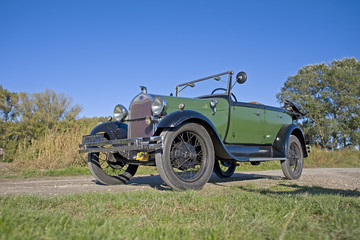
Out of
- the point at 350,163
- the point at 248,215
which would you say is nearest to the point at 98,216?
the point at 248,215

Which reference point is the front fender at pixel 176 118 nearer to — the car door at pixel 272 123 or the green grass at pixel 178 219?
the green grass at pixel 178 219

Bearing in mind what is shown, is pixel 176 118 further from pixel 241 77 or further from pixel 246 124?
pixel 246 124

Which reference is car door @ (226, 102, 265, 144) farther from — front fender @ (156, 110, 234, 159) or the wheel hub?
the wheel hub

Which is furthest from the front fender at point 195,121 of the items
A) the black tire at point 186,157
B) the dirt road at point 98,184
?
the dirt road at point 98,184

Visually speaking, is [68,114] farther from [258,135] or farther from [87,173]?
[258,135]

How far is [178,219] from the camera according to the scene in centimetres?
213

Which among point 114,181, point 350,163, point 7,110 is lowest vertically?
point 350,163

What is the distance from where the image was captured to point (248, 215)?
2223mm

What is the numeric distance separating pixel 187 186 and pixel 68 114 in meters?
33.1

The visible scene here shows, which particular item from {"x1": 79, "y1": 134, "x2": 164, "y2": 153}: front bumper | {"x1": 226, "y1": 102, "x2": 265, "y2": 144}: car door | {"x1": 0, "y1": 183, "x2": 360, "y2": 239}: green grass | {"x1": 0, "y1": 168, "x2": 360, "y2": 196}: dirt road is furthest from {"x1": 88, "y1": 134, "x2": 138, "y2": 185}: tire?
{"x1": 0, "y1": 183, "x2": 360, "y2": 239}: green grass

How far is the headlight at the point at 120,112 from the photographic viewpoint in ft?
17.7

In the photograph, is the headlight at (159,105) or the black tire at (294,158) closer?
the headlight at (159,105)

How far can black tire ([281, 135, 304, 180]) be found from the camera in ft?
21.5

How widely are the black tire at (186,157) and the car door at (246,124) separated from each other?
122 centimetres
